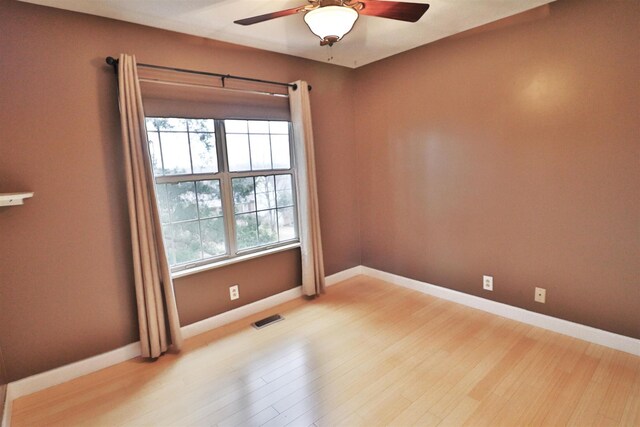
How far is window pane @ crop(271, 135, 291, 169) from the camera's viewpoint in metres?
3.28

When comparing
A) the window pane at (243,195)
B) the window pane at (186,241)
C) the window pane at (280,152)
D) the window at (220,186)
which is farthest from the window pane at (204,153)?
the window pane at (280,152)

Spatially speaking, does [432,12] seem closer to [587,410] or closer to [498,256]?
[498,256]

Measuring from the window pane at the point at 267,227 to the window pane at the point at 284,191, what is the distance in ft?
0.49

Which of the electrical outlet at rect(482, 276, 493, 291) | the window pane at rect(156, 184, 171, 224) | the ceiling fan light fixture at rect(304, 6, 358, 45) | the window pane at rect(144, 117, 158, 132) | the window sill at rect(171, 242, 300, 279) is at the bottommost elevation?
the electrical outlet at rect(482, 276, 493, 291)

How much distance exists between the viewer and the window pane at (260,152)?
3117 millimetres

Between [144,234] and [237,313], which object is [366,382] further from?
[144,234]

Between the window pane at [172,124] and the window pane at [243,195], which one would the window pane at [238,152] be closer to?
the window pane at [243,195]

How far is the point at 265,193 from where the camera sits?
3238 mm

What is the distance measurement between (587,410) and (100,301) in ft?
10.5

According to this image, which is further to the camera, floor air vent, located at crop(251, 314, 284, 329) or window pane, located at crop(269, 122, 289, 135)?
window pane, located at crop(269, 122, 289, 135)

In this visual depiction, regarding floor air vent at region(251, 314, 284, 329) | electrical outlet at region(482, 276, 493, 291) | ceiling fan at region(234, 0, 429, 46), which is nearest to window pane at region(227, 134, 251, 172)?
ceiling fan at region(234, 0, 429, 46)

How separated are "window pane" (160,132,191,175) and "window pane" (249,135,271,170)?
2.00 ft

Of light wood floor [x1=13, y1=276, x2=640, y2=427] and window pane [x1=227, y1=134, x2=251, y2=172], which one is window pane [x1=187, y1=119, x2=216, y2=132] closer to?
window pane [x1=227, y1=134, x2=251, y2=172]

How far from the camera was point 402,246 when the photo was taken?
12.0ft
